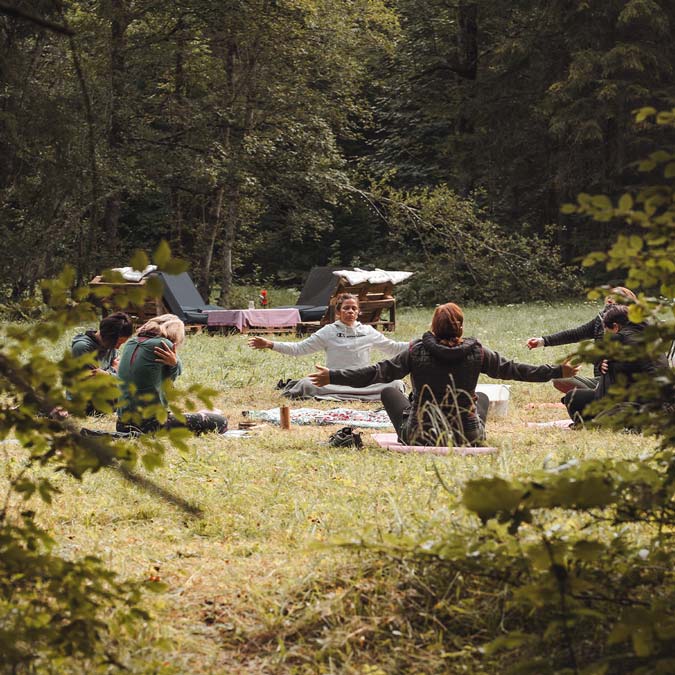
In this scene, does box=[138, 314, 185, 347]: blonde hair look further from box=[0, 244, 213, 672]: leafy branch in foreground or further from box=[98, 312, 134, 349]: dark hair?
box=[0, 244, 213, 672]: leafy branch in foreground

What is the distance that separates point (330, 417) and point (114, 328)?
2.11 m

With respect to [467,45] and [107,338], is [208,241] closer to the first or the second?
[467,45]

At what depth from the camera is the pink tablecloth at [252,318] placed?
18.1m

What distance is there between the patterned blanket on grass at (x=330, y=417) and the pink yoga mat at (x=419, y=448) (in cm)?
130

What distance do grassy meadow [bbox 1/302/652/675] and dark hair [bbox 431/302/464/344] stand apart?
0.86m

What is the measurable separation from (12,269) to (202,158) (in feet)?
15.8

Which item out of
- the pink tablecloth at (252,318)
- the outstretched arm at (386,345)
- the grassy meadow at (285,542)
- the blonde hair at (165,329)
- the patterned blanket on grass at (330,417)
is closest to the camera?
the grassy meadow at (285,542)

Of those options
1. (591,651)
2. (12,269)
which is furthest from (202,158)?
(591,651)

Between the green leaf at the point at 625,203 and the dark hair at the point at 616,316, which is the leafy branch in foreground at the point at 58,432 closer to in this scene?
the green leaf at the point at 625,203

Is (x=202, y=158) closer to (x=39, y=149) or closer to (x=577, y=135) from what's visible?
(x=39, y=149)

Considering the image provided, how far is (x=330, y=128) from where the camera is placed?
25.5 meters

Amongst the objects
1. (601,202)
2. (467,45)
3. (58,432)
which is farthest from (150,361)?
(467,45)

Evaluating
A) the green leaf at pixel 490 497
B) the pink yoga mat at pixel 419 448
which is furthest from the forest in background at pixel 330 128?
the green leaf at pixel 490 497

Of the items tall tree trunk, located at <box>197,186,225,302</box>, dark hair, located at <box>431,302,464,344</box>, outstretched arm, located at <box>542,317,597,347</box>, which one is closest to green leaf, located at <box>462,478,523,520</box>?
dark hair, located at <box>431,302,464,344</box>
